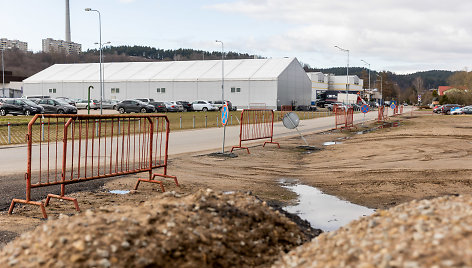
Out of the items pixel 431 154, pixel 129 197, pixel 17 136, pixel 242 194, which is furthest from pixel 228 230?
pixel 17 136

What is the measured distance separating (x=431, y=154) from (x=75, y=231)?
13109 mm

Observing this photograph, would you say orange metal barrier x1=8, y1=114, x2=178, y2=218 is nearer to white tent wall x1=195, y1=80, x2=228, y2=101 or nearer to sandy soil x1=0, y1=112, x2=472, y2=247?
sandy soil x1=0, y1=112, x2=472, y2=247

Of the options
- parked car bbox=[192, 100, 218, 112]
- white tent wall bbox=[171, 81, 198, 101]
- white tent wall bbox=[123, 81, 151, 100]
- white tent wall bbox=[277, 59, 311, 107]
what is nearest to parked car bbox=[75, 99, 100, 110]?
parked car bbox=[192, 100, 218, 112]

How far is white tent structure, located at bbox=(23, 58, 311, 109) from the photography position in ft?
235

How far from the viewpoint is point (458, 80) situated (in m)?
108

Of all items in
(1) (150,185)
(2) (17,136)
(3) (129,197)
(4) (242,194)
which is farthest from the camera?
(2) (17,136)

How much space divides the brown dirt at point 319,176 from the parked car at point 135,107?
→ 117 feet

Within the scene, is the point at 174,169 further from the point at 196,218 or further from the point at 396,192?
the point at 196,218

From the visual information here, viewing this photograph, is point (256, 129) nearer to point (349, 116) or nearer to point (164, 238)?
point (349, 116)

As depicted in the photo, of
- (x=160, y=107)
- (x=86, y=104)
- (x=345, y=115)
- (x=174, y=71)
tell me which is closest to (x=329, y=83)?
(x=174, y=71)

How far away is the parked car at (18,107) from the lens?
4069 cm

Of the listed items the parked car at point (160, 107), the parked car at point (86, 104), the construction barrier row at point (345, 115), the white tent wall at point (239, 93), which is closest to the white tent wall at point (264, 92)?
the white tent wall at point (239, 93)

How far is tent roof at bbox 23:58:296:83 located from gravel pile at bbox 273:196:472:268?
6510 cm

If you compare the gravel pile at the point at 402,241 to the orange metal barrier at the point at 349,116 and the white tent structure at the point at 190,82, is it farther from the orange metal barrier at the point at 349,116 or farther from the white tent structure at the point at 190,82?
the white tent structure at the point at 190,82
